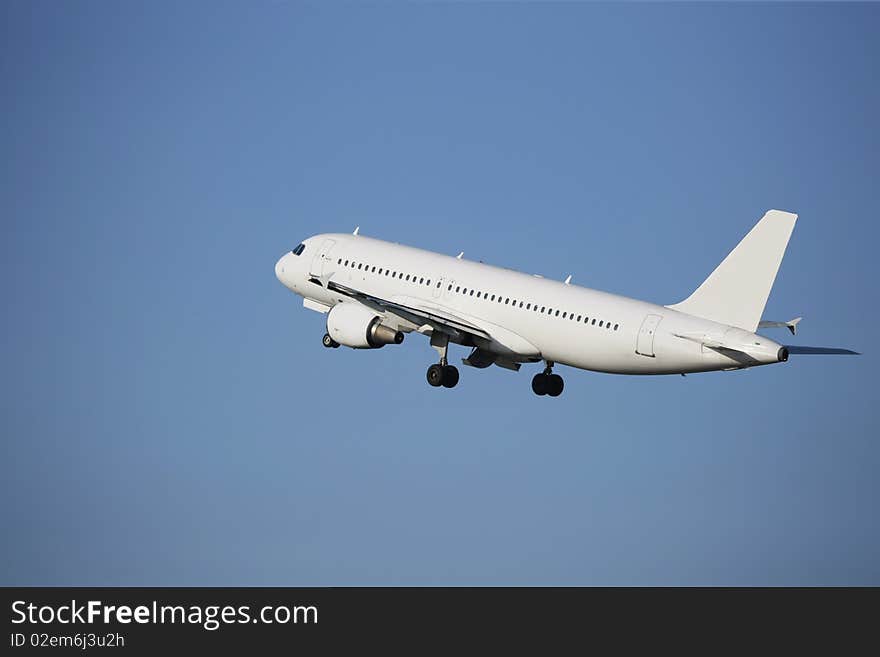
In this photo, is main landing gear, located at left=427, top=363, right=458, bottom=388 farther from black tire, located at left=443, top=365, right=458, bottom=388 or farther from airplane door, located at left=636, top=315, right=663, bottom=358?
airplane door, located at left=636, top=315, right=663, bottom=358

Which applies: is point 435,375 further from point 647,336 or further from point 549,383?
point 647,336

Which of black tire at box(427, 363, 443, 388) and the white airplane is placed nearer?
the white airplane

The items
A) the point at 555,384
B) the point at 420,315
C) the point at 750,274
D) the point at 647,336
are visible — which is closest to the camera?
the point at 750,274

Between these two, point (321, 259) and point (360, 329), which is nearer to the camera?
point (360, 329)

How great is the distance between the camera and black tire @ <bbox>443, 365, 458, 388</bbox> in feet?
358

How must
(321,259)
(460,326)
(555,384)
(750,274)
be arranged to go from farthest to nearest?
(321,259), (555,384), (460,326), (750,274)

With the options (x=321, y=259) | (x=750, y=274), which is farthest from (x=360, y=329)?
(x=750, y=274)

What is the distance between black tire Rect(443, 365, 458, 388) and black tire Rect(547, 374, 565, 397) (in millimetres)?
4369

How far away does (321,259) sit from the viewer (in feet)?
381

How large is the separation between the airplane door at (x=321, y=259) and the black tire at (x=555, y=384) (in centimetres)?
1240

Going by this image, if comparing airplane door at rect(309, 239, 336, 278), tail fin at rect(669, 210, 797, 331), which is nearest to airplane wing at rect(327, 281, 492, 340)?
airplane door at rect(309, 239, 336, 278)

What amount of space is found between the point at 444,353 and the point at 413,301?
2.88 metres

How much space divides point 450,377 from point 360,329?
4442mm
